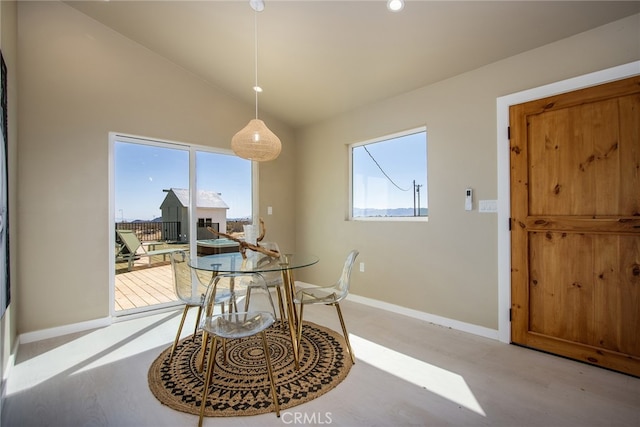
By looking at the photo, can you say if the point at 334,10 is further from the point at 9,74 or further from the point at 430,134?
the point at 9,74

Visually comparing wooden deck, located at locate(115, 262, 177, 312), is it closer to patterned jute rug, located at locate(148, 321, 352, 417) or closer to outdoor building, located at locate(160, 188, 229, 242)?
outdoor building, located at locate(160, 188, 229, 242)

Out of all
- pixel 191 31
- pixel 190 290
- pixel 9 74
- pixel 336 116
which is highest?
pixel 191 31

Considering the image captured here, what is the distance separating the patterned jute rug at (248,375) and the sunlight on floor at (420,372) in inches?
7.7

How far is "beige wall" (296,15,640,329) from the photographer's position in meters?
2.29

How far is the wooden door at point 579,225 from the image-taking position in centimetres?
206

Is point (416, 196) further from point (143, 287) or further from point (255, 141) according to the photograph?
point (143, 287)

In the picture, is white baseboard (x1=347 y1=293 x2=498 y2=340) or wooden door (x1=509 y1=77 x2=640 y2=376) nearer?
wooden door (x1=509 y1=77 x2=640 y2=376)

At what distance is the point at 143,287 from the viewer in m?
3.46

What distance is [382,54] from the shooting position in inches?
107

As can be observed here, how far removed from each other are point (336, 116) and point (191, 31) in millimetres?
1945

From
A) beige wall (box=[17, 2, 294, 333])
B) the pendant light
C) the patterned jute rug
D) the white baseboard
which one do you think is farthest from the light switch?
beige wall (box=[17, 2, 294, 333])

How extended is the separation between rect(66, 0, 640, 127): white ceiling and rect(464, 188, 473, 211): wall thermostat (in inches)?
44.7

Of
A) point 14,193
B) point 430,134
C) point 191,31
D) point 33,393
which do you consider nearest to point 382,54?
point 430,134

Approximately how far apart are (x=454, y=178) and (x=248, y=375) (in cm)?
249
